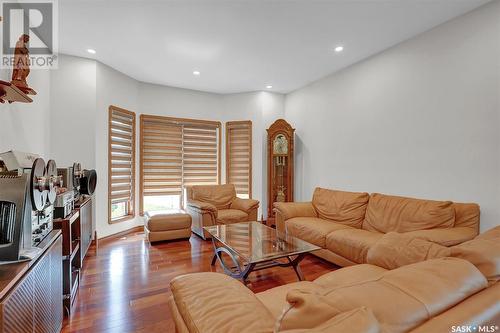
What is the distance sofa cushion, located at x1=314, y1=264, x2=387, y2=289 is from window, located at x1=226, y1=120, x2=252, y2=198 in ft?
10.7

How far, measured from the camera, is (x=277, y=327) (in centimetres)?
71

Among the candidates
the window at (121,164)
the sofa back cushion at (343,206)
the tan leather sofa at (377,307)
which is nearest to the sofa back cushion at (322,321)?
the tan leather sofa at (377,307)

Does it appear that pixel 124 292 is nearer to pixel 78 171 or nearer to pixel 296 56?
pixel 78 171

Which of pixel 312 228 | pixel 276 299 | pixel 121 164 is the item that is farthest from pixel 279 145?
pixel 276 299

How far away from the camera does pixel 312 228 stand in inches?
122

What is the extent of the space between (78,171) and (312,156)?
12.0 ft

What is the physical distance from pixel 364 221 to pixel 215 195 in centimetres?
258

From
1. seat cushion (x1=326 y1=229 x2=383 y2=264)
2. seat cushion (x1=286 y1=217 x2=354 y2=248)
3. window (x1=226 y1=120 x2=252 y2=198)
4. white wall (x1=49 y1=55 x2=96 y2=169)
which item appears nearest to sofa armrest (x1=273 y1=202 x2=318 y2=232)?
seat cushion (x1=286 y1=217 x2=354 y2=248)

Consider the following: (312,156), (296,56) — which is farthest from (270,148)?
(296,56)

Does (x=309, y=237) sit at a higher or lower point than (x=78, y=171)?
lower

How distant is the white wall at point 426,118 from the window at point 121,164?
352 cm

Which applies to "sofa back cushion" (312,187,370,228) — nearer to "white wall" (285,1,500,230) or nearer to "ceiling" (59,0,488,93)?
"white wall" (285,1,500,230)

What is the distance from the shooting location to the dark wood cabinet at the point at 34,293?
37.2 inches

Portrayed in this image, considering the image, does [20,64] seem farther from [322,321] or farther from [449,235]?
[449,235]
